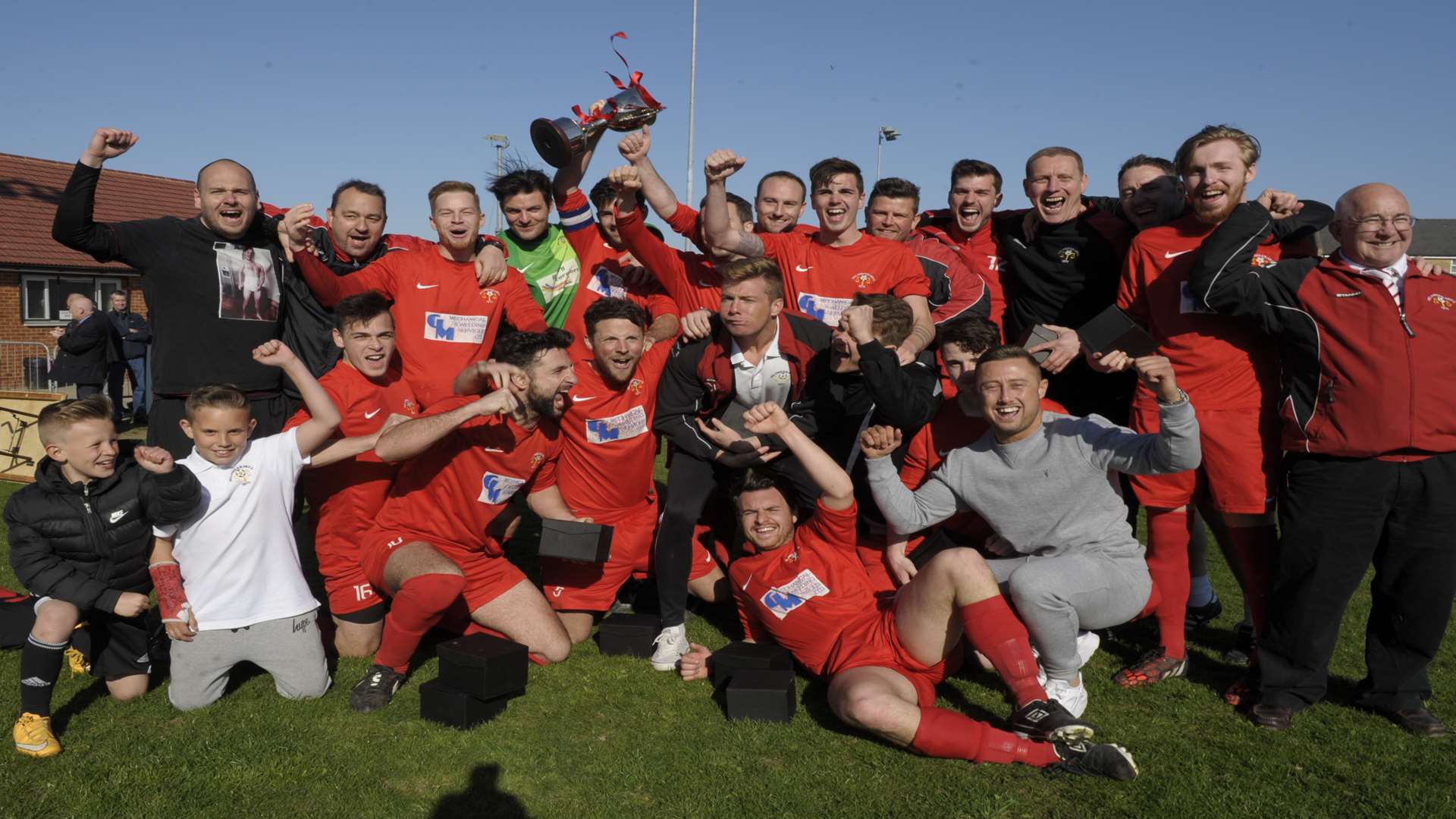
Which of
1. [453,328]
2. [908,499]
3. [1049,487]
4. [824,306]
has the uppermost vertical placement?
[824,306]

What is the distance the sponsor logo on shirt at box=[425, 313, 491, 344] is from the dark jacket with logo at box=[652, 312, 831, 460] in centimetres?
121

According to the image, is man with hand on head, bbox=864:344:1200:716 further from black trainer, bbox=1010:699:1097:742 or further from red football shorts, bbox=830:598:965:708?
red football shorts, bbox=830:598:965:708

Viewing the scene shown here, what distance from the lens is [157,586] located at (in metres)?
4.17

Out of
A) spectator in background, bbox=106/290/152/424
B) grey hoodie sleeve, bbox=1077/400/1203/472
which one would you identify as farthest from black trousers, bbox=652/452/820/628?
spectator in background, bbox=106/290/152/424

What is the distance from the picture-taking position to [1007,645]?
378cm

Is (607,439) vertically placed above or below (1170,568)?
above

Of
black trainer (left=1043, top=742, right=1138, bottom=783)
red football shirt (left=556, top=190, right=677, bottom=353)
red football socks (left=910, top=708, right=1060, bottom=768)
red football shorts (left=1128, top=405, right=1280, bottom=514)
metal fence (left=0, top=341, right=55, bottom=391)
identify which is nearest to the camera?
black trainer (left=1043, top=742, right=1138, bottom=783)

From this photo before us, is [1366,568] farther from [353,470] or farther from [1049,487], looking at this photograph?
[353,470]

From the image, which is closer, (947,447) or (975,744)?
(975,744)

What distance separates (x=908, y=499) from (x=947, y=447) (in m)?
0.68

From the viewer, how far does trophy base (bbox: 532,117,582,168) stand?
5250 millimetres

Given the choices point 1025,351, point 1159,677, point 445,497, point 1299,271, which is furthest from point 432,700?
point 1299,271

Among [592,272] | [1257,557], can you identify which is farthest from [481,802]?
[1257,557]

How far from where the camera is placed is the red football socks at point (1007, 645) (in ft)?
12.4
